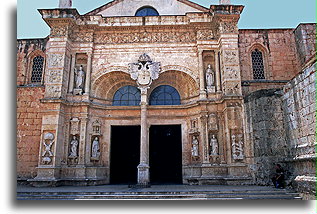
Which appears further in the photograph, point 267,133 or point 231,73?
point 231,73

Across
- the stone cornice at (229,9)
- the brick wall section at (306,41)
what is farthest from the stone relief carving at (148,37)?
the brick wall section at (306,41)

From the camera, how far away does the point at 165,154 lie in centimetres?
1362

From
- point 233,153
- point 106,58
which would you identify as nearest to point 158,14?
point 106,58

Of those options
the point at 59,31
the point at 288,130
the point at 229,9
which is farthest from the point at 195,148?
the point at 59,31

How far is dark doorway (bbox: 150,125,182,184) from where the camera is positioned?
13.4 m

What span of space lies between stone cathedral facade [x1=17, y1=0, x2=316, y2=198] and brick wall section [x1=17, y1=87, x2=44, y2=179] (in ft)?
0.18

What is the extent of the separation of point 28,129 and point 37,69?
3.73 meters

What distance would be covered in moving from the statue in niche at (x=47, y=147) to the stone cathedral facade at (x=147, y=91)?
5 cm

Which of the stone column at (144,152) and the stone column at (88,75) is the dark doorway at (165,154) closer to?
the stone column at (144,152)

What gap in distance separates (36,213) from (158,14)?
39.3 ft

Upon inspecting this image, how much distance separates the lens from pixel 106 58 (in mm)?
13492

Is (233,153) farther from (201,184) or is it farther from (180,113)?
(180,113)

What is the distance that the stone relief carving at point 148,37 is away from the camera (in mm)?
13570

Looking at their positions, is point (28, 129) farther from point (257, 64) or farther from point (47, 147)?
point (257, 64)
